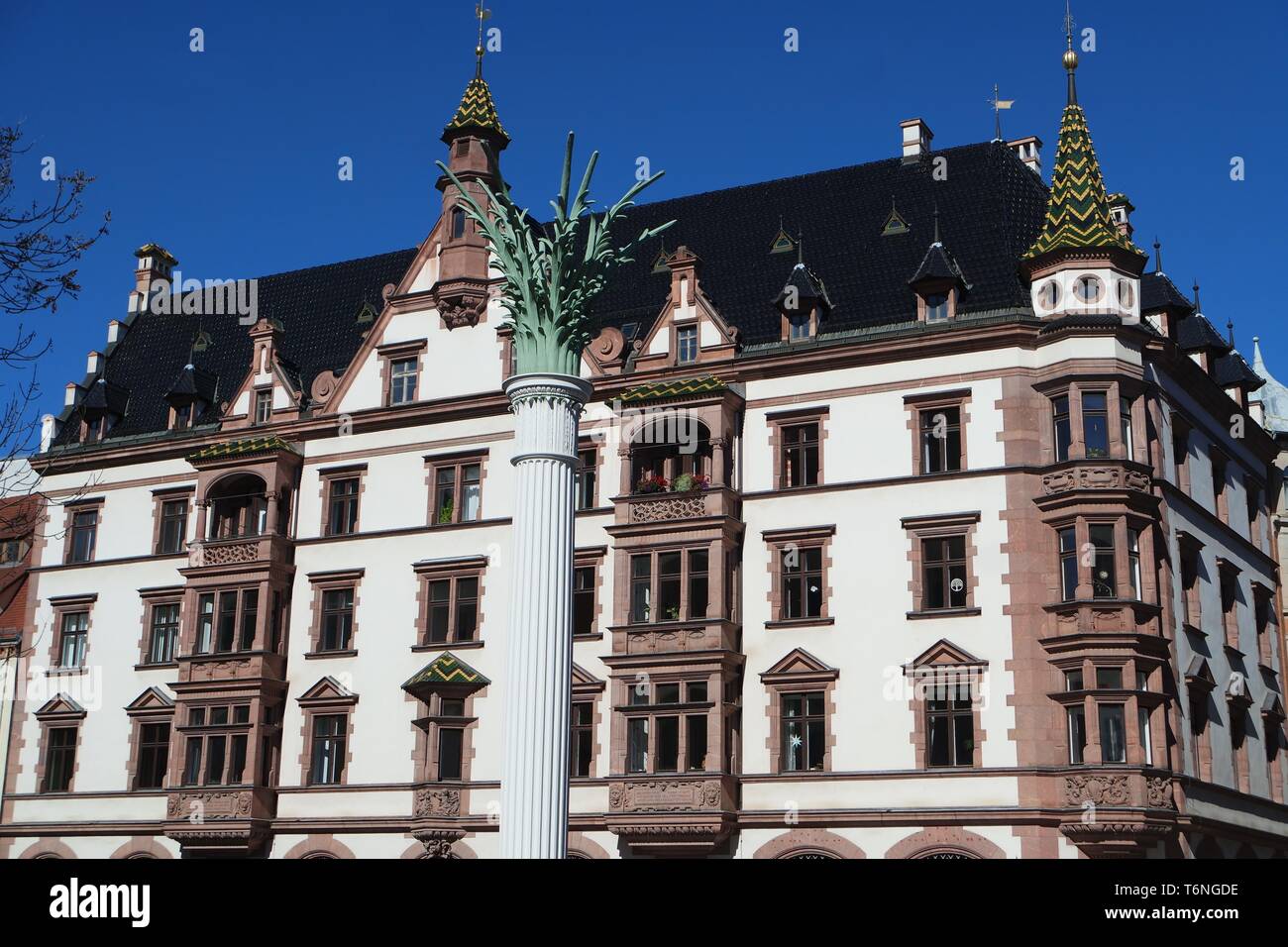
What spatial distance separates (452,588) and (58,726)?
14977 millimetres

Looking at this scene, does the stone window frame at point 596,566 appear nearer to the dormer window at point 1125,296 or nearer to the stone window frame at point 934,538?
the stone window frame at point 934,538

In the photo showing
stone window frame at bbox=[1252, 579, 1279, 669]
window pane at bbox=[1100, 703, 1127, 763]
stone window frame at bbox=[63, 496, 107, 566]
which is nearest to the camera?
window pane at bbox=[1100, 703, 1127, 763]

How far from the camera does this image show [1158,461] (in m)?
40.8

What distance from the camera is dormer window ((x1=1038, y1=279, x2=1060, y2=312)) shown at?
40.4 meters

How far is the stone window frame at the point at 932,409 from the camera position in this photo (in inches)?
Answer: 1572

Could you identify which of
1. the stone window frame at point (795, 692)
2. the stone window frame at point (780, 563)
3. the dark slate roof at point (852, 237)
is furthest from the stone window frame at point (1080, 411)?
the stone window frame at point (795, 692)

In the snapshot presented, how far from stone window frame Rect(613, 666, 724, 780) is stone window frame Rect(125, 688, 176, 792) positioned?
50.1 ft

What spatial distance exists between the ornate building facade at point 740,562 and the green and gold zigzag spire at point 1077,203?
11cm

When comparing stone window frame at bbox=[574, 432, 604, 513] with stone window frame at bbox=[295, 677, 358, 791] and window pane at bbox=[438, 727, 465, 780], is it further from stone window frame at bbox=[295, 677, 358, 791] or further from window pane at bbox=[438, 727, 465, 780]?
stone window frame at bbox=[295, 677, 358, 791]

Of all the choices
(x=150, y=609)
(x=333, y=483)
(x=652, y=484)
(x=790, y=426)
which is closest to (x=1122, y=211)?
(x=790, y=426)

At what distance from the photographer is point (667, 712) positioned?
40500mm

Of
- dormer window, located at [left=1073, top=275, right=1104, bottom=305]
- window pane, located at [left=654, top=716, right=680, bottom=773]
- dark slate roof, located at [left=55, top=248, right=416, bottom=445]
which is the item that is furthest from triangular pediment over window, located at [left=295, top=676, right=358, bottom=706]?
dormer window, located at [left=1073, top=275, right=1104, bottom=305]
